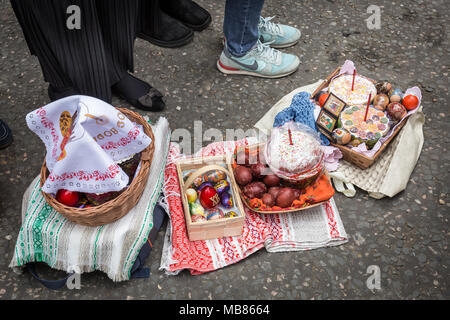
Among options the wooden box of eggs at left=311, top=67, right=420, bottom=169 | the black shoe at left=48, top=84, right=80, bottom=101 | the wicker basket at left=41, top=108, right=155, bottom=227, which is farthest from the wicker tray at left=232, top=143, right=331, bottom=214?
the black shoe at left=48, top=84, right=80, bottom=101

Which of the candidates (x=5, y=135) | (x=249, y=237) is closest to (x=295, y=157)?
(x=249, y=237)

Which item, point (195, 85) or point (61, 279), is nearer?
point (61, 279)

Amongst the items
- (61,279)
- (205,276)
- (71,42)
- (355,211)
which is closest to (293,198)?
(355,211)

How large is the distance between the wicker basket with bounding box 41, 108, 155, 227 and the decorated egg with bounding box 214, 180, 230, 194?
0.33 m

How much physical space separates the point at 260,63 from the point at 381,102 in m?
0.76

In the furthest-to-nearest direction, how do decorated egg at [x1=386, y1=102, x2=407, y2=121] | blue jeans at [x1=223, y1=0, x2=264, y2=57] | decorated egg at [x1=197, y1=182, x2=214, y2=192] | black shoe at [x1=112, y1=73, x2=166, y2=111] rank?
black shoe at [x1=112, y1=73, x2=166, y2=111]
blue jeans at [x1=223, y1=0, x2=264, y2=57]
decorated egg at [x1=386, y1=102, x2=407, y2=121]
decorated egg at [x1=197, y1=182, x2=214, y2=192]

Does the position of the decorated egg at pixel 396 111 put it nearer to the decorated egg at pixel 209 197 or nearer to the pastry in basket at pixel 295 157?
the pastry in basket at pixel 295 157

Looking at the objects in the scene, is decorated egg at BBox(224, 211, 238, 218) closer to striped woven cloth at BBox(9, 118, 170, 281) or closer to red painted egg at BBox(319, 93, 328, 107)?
striped woven cloth at BBox(9, 118, 170, 281)

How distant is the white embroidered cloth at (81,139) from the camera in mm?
1466

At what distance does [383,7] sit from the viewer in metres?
3.04

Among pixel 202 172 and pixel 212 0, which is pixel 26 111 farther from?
pixel 212 0

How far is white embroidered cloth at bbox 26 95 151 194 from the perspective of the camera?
1466 mm

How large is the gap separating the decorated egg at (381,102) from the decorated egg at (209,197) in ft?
3.25
